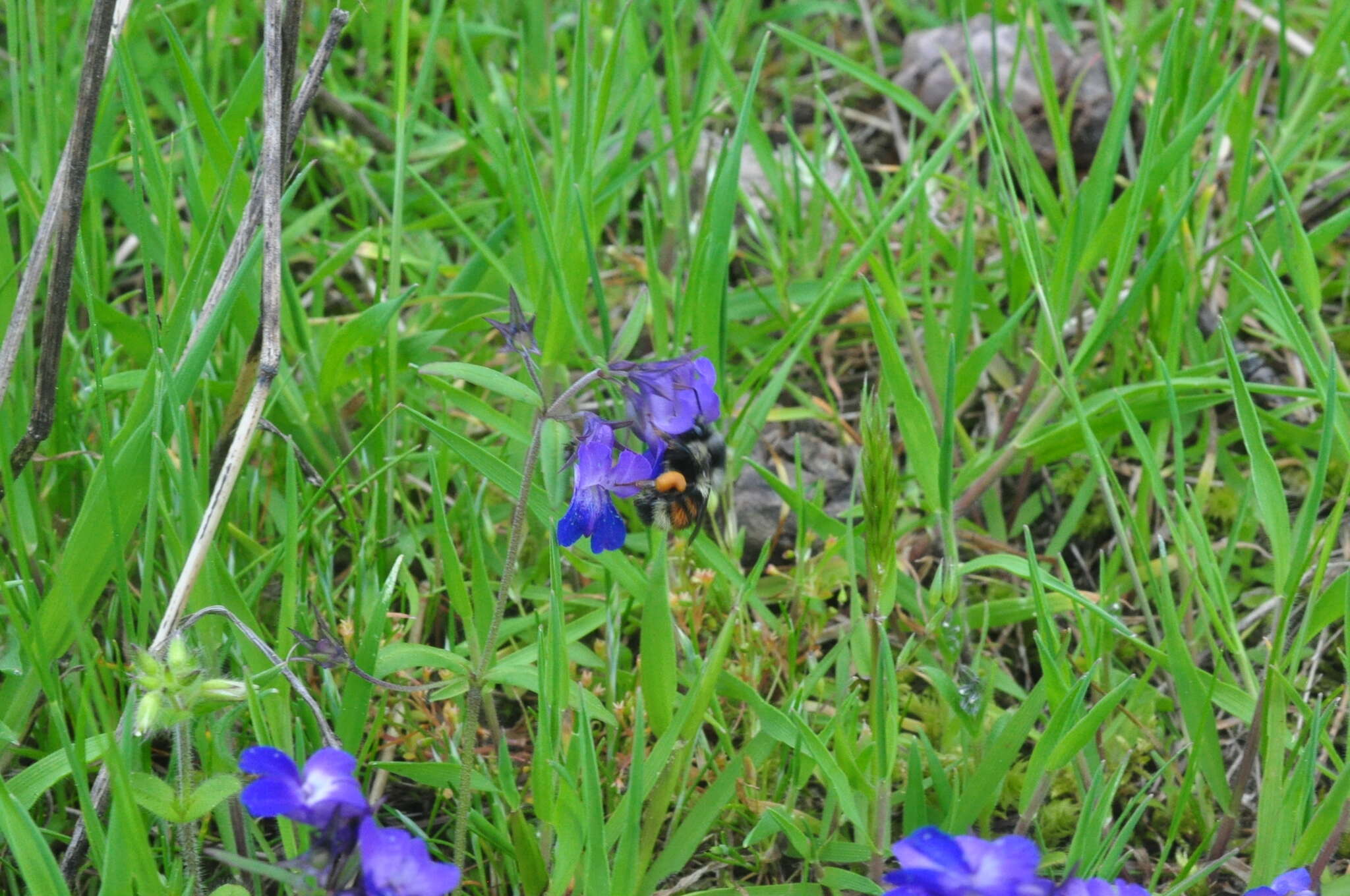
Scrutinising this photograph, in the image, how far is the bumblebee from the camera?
6.50 ft

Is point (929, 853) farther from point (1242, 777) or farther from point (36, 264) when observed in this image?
point (36, 264)

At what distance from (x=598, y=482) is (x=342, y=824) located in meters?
0.60

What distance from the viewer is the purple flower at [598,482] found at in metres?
1.78

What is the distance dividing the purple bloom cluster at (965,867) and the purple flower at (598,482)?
25.6 inches

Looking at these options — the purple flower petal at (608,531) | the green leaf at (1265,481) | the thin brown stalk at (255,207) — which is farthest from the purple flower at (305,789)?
the green leaf at (1265,481)

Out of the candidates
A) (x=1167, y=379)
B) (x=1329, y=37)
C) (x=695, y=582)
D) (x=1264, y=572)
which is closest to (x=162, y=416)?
(x=695, y=582)

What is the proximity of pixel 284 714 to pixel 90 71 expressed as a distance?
1180 millimetres

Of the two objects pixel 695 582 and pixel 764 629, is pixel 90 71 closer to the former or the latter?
pixel 695 582

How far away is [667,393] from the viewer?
Answer: 5.92 ft

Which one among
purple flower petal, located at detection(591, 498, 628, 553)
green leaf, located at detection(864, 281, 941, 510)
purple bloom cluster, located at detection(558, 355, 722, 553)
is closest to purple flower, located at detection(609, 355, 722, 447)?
→ purple bloom cluster, located at detection(558, 355, 722, 553)

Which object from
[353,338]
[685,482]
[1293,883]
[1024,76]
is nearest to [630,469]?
[685,482]

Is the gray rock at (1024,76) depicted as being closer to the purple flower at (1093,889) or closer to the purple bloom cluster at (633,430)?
the purple bloom cluster at (633,430)

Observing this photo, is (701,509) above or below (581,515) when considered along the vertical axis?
below

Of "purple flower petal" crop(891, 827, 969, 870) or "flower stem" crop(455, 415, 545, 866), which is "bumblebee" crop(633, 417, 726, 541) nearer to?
"flower stem" crop(455, 415, 545, 866)
